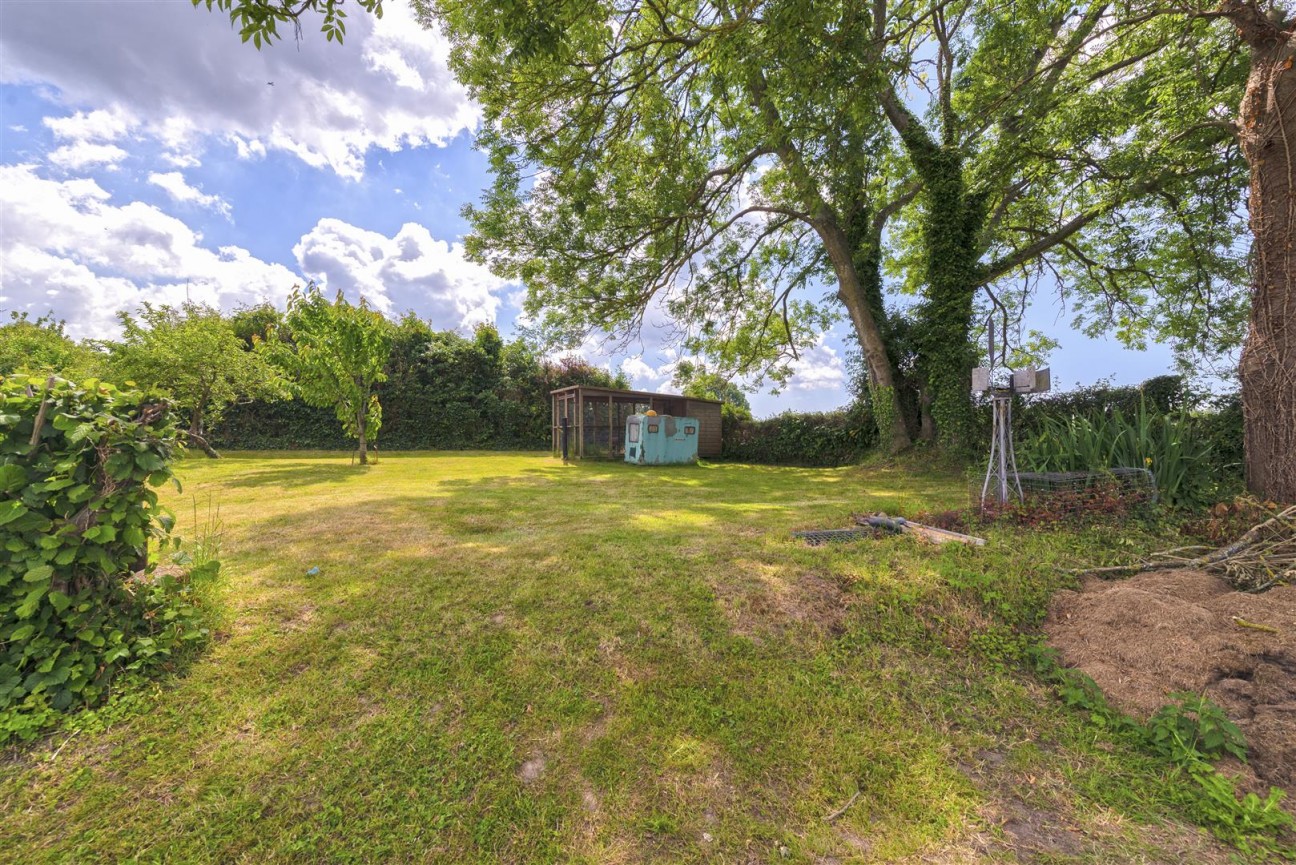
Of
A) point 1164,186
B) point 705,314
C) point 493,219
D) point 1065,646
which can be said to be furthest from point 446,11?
point 1164,186

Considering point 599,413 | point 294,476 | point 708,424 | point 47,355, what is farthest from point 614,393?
point 47,355

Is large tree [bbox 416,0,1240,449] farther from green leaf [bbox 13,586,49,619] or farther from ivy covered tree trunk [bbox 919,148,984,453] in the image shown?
green leaf [bbox 13,586,49,619]

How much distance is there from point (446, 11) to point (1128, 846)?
10531mm

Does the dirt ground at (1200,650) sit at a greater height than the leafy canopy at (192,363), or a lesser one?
lesser

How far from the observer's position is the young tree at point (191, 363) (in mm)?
12141

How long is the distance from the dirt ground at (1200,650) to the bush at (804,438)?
1103 centimetres

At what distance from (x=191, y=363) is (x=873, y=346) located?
1812 cm

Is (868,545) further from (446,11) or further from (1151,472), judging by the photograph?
(446,11)

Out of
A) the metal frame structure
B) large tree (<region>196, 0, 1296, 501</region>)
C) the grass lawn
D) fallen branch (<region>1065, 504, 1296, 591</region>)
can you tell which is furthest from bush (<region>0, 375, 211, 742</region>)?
the metal frame structure

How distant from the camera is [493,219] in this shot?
1022 centimetres

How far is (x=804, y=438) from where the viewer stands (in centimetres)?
1511

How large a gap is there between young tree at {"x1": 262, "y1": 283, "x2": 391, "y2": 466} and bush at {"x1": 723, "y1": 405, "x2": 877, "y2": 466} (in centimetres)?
1184

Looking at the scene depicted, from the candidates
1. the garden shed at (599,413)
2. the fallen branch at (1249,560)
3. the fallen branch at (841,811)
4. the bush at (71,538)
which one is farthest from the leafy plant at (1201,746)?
the garden shed at (599,413)

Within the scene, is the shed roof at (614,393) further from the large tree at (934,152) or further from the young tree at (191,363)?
the young tree at (191,363)
